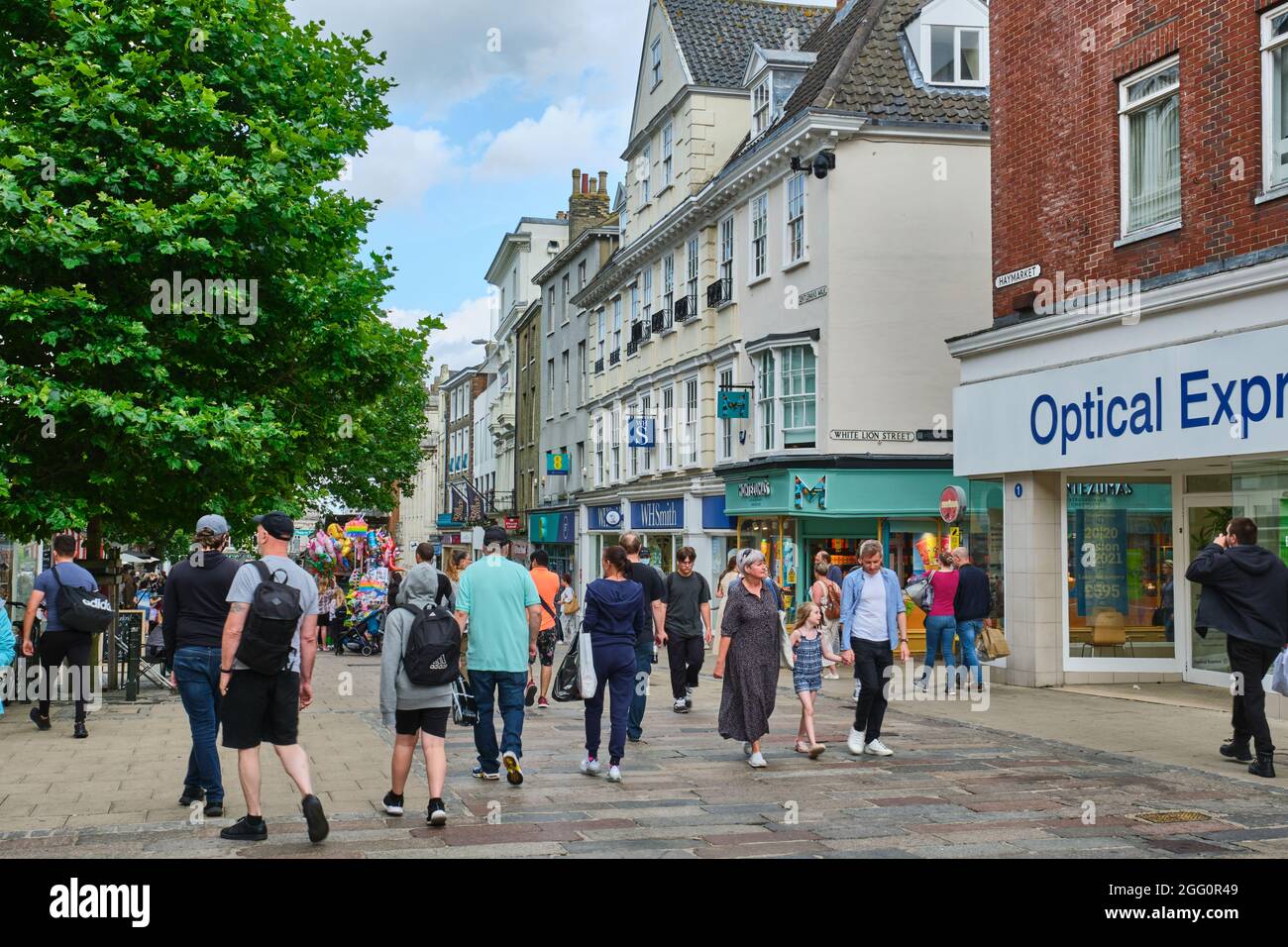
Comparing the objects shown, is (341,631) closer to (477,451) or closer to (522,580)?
(522,580)

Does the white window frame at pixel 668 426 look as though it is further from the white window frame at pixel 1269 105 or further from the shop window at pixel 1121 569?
the white window frame at pixel 1269 105

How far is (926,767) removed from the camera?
10.5 meters

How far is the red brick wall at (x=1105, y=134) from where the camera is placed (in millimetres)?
13648

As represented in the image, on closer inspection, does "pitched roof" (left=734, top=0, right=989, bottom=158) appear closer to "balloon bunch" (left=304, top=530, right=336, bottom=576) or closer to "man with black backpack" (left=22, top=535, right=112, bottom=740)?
"man with black backpack" (left=22, top=535, right=112, bottom=740)

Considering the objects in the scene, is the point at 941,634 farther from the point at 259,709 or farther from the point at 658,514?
the point at 658,514

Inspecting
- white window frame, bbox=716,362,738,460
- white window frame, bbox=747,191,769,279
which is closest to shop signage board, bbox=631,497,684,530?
white window frame, bbox=716,362,738,460

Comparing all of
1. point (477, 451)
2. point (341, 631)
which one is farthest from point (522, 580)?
point (477, 451)

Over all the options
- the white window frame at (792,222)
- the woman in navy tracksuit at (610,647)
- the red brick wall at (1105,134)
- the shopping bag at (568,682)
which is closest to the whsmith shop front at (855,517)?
the white window frame at (792,222)

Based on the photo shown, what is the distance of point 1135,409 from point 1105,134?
354cm

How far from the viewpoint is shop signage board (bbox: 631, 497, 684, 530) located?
31.9m

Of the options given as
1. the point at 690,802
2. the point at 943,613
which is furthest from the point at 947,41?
the point at 690,802

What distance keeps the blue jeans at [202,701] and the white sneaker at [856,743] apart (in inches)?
207

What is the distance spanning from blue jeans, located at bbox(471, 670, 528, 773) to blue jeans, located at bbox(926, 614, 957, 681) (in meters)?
7.30

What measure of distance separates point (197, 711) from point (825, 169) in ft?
55.6
